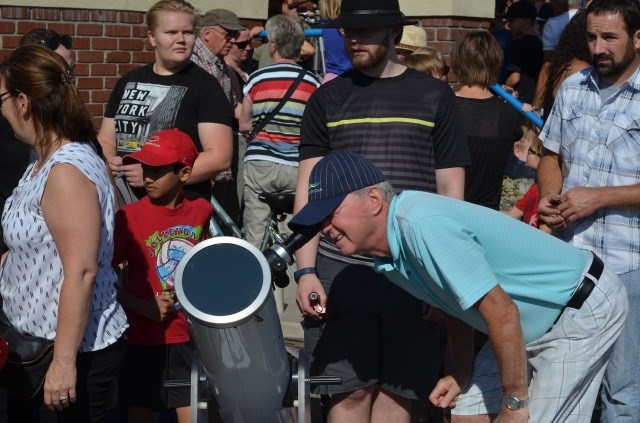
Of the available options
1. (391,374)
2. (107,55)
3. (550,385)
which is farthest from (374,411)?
(107,55)

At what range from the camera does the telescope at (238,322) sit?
3.46 m

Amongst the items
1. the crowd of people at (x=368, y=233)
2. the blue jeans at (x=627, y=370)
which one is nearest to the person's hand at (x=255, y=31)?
the crowd of people at (x=368, y=233)

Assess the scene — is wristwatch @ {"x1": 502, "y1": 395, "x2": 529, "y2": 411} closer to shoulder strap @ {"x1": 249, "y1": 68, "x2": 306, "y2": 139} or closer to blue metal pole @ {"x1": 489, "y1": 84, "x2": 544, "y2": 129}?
shoulder strap @ {"x1": 249, "y1": 68, "x2": 306, "y2": 139}

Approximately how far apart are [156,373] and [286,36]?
10.9 ft

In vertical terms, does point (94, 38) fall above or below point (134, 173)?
above

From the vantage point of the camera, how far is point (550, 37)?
9.43m

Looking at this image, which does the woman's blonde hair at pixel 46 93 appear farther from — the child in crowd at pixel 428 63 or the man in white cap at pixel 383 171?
the child in crowd at pixel 428 63

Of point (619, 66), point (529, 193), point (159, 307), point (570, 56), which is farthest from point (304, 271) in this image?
point (529, 193)

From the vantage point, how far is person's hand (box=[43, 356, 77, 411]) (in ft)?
12.9

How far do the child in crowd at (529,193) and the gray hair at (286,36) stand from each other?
1.65 meters

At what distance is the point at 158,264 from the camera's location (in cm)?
490

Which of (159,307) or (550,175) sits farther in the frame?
(550,175)

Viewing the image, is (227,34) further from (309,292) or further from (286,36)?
(309,292)

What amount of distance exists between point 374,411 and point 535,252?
1.37 meters
